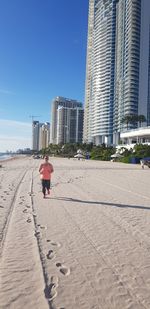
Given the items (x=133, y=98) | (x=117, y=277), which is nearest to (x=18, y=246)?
(x=117, y=277)

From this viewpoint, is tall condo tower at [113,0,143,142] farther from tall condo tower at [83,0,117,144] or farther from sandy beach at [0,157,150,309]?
sandy beach at [0,157,150,309]

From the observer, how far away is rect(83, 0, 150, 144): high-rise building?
148m

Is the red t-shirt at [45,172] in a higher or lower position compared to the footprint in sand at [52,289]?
higher

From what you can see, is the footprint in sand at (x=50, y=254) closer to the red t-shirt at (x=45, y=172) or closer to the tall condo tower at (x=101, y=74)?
the red t-shirt at (x=45, y=172)

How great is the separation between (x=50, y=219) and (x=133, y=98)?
143 meters

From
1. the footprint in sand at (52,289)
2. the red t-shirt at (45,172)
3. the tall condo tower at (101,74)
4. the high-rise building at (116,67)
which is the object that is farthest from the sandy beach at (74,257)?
the tall condo tower at (101,74)

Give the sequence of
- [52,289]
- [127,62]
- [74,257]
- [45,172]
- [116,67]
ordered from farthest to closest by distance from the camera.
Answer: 1. [116,67]
2. [127,62]
3. [45,172]
4. [74,257]
5. [52,289]

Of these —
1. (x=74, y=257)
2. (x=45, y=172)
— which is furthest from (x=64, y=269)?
(x=45, y=172)

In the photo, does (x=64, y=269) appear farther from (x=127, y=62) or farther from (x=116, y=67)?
(x=116, y=67)

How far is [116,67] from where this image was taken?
536 ft

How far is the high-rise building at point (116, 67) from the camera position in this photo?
14838cm

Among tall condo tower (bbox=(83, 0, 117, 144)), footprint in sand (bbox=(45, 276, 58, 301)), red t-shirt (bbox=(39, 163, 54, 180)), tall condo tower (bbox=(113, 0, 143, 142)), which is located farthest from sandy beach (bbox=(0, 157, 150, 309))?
tall condo tower (bbox=(83, 0, 117, 144))

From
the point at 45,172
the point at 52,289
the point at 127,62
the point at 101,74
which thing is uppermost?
the point at 101,74

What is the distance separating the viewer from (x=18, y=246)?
21.4ft
